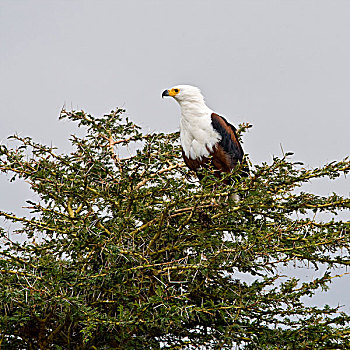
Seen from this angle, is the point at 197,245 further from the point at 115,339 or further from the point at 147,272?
the point at 115,339

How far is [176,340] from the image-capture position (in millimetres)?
4246

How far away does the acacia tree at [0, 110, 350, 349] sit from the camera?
3.81m

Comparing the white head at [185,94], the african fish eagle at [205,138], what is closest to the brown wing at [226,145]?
the african fish eagle at [205,138]

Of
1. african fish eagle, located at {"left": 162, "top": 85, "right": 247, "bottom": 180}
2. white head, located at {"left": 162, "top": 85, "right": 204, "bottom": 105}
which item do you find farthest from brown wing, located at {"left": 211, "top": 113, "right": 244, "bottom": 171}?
white head, located at {"left": 162, "top": 85, "right": 204, "bottom": 105}

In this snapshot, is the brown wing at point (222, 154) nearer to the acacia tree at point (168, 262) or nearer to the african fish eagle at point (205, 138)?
the african fish eagle at point (205, 138)

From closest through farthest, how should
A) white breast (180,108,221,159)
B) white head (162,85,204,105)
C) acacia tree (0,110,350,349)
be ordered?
acacia tree (0,110,350,349), white breast (180,108,221,159), white head (162,85,204,105)

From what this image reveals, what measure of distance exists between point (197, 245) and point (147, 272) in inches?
17.6

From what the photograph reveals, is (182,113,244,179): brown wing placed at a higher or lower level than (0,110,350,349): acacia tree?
higher

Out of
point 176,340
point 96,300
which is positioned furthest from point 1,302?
point 176,340

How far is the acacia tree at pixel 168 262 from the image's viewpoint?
3809 millimetres

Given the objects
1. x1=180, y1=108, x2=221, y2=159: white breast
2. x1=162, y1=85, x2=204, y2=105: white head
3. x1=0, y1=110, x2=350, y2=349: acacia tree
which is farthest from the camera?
x1=162, y1=85, x2=204, y2=105: white head

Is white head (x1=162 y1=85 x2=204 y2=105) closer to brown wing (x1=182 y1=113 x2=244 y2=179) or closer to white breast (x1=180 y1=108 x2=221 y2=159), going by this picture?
white breast (x1=180 y1=108 x2=221 y2=159)

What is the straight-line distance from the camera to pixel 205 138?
18.7 feet

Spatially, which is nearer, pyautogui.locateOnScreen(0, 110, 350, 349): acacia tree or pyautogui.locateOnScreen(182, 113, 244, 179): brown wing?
pyautogui.locateOnScreen(0, 110, 350, 349): acacia tree
